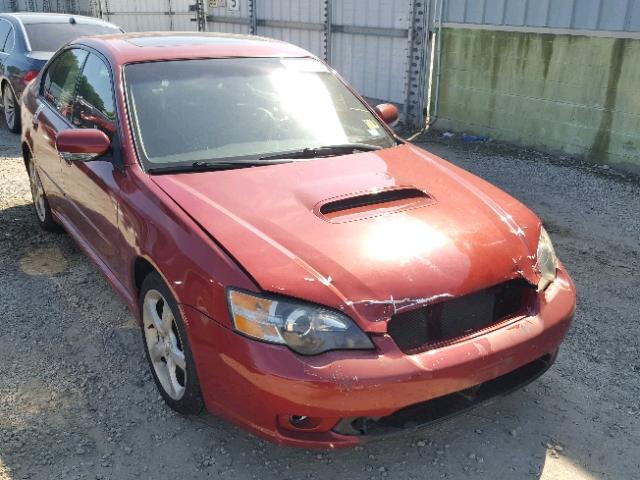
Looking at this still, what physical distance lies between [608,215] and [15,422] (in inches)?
203

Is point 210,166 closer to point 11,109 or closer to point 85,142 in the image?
point 85,142

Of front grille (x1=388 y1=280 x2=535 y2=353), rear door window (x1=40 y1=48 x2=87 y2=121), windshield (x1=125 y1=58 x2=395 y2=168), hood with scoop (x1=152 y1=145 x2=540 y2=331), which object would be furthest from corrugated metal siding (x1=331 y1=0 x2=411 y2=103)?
front grille (x1=388 y1=280 x2=535 y2=353)

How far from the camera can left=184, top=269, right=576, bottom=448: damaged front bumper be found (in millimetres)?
2203

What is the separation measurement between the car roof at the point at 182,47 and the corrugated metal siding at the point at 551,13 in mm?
4454

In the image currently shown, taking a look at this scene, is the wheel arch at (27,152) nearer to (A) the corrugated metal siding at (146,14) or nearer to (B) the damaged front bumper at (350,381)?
(B) the damaged front bumper at (350,381)

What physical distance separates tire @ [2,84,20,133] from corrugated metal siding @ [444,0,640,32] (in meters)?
6.22

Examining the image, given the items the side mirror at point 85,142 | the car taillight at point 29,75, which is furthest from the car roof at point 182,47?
the car taillight at point 29,75

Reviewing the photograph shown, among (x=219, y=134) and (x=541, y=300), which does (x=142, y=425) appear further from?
(x=541, y=300)

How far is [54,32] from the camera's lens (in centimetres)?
848

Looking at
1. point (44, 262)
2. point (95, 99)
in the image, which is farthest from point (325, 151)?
point (44, 262)

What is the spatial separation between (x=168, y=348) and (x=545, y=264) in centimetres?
181

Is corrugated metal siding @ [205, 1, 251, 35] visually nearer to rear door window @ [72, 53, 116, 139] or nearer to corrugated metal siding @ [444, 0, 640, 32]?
corrugated metal siding @ [444, 0, 640, 32]

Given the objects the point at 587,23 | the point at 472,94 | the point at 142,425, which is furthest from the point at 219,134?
the point at 472,94

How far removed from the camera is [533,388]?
10.3ft
